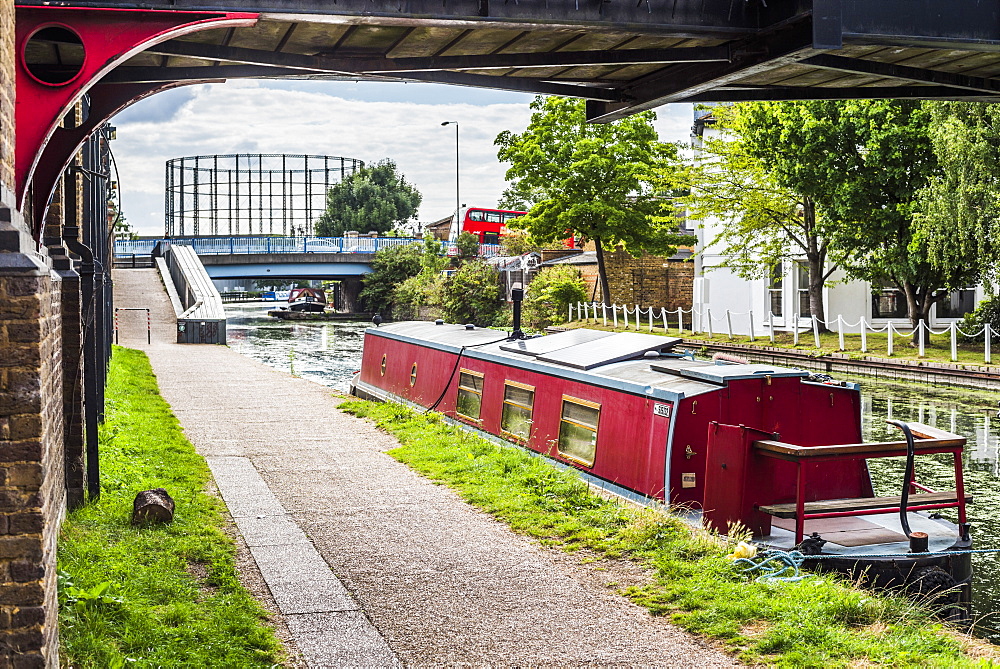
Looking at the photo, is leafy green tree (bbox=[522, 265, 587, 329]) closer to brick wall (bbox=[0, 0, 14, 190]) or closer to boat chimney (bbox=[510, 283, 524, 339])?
boat chimney (bbox=[510, 283, 524, 339])

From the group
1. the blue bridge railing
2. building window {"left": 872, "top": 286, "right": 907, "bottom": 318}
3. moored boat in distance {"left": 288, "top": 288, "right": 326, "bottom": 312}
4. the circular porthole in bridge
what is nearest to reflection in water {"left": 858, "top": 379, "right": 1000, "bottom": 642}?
the circular porthole in bridge

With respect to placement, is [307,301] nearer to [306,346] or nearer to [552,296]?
[552,296]

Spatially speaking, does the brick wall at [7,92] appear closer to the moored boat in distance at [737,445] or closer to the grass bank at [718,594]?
the grass bank at [718,594]

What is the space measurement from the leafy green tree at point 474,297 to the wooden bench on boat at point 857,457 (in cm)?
3359

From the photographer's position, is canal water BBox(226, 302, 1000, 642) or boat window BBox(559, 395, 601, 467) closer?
canal water BBox(226, 302, 1000, 642)

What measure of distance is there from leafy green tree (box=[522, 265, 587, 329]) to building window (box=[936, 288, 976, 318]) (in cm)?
1401

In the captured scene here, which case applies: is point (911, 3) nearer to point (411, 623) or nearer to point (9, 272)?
point (411, 623)

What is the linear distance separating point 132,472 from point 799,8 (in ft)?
23.0

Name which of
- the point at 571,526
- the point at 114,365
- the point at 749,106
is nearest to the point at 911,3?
the point at 571,526

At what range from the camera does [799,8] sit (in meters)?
6.38

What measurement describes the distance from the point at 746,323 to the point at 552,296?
8505mm

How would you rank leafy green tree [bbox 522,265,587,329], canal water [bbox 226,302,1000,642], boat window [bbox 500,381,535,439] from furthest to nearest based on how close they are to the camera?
leafy green tree [bbox 522,265,587,329] → boat window [bbox 500,381,535,439] → canal water [bbox 226,302,1000,642]

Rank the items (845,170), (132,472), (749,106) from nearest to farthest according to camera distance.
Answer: (132,472) → (845,170) → (749,106)

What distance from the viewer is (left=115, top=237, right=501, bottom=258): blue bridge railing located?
46656mm
